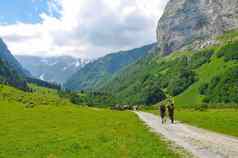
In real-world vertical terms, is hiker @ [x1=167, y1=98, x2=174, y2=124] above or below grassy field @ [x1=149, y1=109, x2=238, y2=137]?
above

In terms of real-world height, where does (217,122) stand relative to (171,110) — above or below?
below

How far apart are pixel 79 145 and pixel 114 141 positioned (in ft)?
13.3

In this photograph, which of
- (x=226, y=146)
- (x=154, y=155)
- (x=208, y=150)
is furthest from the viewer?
(x=226, y=146)

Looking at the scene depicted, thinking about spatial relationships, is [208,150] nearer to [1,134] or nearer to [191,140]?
[191,140]

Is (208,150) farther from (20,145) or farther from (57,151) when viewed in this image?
(20,145)

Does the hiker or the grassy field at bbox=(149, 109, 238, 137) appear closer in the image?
the grassy field at bbox=(149, 109, 238, 137)

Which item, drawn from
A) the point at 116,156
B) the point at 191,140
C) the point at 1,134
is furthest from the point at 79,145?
the point at 1,134

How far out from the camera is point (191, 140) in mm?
40219

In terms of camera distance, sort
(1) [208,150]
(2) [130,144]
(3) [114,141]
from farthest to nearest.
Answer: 1. (3) [114,141]
2. (2) [130,144]
3. (1) [208,150]

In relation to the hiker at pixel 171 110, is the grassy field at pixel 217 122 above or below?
below

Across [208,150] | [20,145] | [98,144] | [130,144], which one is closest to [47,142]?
[20,145]

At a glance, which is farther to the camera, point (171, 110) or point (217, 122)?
point (171, 110)

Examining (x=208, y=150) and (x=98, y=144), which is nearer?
(x=208, y=150)

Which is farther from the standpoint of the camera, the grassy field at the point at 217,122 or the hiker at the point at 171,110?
the hiker at the point at 171,110
